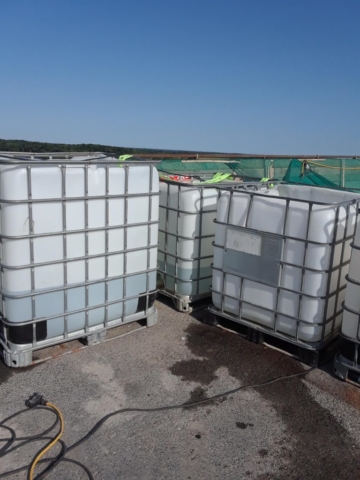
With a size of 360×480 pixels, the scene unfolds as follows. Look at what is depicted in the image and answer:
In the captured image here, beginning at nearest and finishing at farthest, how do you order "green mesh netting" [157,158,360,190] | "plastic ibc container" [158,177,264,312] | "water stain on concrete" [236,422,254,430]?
"water stain on concrete" [236,422,254,430]
"plastic ibc container" [158,177,264,312]
"green mesh netting" [157,158,360,190]

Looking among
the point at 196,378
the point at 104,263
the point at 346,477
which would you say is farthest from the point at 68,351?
the point at 346,477

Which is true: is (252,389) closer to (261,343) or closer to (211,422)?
(211,422)

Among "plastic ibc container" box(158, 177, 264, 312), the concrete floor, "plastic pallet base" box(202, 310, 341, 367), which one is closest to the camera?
the concrete floor

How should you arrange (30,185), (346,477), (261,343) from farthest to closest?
(261,343), (30,185), (346,477)

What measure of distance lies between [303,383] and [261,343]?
2.74 ft

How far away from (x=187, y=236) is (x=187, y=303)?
948 mm

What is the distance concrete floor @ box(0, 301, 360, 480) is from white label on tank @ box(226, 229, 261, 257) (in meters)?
1.13

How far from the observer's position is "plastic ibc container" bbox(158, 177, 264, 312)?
5.45m

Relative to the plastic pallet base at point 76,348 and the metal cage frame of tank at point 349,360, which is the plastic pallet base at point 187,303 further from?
the metal cage frame of tank at point 349,360

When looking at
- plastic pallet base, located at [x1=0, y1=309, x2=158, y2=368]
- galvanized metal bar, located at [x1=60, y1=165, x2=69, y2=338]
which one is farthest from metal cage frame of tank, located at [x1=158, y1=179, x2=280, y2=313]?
galvanized metal bar, located at [x1=60, y1=165, x2=69, y2=338]

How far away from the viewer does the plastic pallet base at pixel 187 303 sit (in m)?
5.73

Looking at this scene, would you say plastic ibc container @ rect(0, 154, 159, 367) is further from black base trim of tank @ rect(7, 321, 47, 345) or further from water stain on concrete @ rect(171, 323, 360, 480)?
water stain on concrete @ rect(171, 323, 360, 480)

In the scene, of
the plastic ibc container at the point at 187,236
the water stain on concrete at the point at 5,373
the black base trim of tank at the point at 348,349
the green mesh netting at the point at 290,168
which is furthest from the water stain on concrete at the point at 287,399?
the green mesh netting at the point at 290,168

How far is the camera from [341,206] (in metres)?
4.22
